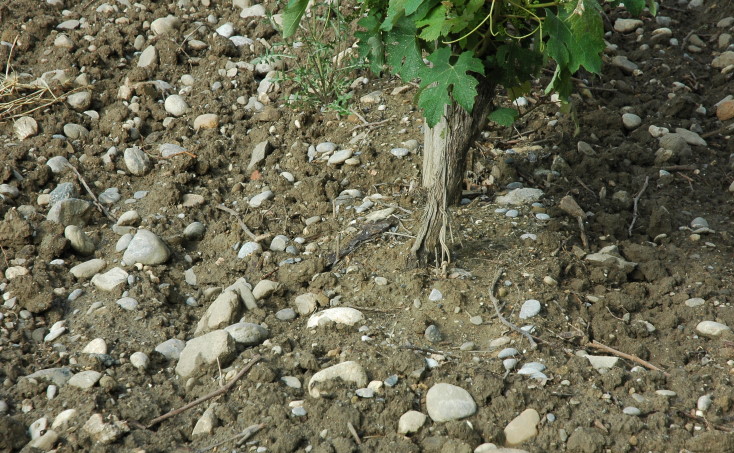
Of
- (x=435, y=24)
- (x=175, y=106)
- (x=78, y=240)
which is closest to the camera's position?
(x=435, y=24)

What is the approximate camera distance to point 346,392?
2.64 metres

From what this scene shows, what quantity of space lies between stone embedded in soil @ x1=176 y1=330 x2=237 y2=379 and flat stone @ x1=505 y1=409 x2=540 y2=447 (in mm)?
1160

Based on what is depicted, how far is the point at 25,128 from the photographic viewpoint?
14.0 ft

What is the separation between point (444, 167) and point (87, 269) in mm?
1861

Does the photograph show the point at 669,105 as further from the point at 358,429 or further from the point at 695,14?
the point at 358,429

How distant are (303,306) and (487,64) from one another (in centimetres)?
135

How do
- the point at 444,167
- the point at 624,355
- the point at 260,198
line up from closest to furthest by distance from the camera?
the point at 624,355, the point at 444,167, the point at 260,198

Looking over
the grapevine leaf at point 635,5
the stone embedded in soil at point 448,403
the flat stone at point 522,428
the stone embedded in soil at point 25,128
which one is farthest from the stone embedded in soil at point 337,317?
the stone embedded in soil at point 25,128

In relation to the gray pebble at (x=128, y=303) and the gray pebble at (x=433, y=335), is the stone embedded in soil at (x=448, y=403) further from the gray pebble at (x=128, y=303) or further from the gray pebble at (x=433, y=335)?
the gray pebble at (x=128, y=303)

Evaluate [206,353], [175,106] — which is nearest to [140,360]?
[206,353]

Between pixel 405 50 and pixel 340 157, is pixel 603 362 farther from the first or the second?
pixel 340 157

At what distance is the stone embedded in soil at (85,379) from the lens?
2711mm

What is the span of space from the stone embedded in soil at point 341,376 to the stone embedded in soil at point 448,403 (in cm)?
27

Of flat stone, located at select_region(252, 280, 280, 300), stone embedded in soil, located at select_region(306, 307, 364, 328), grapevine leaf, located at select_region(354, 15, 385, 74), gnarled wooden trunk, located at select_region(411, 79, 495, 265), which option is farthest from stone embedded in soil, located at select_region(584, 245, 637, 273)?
flat stone, located at select_region(252, 280, 280, 300)
